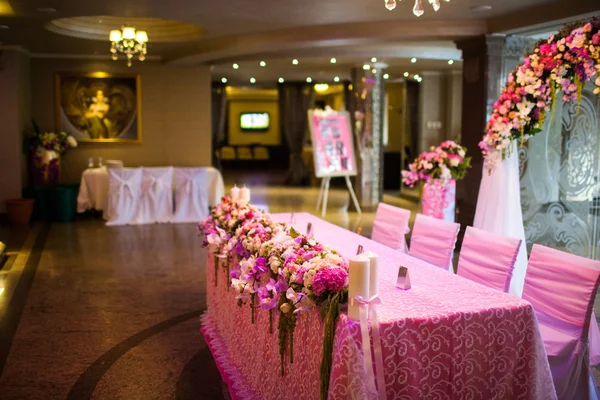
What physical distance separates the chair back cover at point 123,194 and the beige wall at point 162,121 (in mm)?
1777

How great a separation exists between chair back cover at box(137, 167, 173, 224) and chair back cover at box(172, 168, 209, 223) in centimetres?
12

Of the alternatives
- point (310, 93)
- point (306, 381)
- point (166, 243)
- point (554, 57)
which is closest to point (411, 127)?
point (310, 93)

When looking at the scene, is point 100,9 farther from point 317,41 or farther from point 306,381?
point 306,381

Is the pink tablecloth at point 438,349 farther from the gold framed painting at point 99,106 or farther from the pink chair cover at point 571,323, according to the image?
the gold framed painting at point 99,106

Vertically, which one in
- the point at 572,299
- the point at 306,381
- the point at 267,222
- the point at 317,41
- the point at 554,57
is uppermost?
the point at 317,41

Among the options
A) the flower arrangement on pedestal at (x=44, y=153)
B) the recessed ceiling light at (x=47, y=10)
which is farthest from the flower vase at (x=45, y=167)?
the recessed ceiling light at (x=47, y=10)

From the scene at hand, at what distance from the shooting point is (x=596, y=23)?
422 centimetres

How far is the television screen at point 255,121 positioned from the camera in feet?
77.4

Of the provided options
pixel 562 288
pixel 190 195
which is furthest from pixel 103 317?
pixel 190 195

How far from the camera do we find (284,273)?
2900 millimetres

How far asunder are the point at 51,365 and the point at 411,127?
37.9 ft

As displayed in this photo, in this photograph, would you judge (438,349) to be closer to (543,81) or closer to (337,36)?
(543,81)

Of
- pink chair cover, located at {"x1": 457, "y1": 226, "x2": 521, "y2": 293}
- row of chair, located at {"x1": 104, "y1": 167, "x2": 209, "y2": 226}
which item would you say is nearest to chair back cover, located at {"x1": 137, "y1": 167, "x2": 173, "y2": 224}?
row of chair, located at {"x1": 104, "y1": 167, "x2": 209, "y2": 226}

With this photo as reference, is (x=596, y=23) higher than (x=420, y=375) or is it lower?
higher
